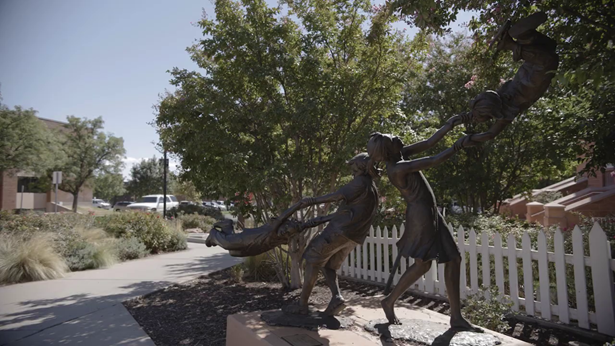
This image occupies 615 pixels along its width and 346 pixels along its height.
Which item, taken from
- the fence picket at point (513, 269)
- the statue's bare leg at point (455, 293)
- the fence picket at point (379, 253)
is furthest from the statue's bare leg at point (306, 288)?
the fence picket at point (379, 253)

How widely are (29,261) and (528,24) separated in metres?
9.52

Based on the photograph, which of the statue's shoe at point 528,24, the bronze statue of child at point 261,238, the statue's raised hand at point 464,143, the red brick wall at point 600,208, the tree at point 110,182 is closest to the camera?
the statue's shoe at point 528,24

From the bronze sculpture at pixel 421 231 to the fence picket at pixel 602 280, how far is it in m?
2.00

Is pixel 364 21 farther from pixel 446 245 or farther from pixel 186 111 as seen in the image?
pixel 446 245

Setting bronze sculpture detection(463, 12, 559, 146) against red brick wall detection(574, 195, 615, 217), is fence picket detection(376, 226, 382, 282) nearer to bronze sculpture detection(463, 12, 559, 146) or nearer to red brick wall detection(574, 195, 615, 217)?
bronze sculpture detection(463, 12, 559, 146)

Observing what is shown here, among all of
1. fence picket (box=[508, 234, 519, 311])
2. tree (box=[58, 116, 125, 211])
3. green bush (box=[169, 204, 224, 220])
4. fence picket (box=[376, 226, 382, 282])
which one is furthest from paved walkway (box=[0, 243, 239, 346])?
tree (box=[58, 116, 125, 211])

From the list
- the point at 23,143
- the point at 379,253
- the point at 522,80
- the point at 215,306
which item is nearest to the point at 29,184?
the point at 23,143

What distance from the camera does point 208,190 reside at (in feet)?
23.7

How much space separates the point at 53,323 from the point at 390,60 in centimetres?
631

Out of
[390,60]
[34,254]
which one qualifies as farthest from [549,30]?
[34,254]

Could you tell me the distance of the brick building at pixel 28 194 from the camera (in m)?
32.6

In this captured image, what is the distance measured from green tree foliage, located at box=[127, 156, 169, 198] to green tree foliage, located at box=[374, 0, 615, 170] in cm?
4796

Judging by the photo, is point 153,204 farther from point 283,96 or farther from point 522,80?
point 522,80

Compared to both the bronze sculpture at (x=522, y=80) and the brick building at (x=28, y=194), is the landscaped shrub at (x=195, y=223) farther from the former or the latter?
the bronze sculpture at (x=522, y=80)
